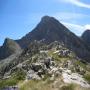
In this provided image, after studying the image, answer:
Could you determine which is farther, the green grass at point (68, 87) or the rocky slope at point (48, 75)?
the rocky slope at point (48, 75)

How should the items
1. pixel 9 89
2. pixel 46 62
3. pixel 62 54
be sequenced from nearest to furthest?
pixel 9 89, pixel 46 62, pixel 62 54

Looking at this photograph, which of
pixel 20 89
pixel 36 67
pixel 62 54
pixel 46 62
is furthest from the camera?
pixel 62 54

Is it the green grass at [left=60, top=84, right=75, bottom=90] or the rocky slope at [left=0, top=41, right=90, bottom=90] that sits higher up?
the green grass at [left=60, top=84, right=75, bottom=90]

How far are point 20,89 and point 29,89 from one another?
76cm

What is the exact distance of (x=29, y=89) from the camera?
918 inches

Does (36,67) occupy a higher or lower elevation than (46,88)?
lower

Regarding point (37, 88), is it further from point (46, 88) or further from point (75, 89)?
point (75, 89)

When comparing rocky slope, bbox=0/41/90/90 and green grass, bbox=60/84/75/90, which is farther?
rocky slope, bbox=0/41/90/90

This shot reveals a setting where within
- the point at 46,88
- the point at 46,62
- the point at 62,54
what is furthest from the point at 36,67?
the point at 62,54

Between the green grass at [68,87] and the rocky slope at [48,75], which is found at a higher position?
the green grass at [68,87]

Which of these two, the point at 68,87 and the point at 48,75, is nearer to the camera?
the point at 68,87

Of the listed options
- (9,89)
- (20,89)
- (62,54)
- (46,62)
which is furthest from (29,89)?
(62,54)

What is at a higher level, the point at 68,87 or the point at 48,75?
the point at 68,87

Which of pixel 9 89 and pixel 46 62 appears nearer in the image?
pixel 9 89
